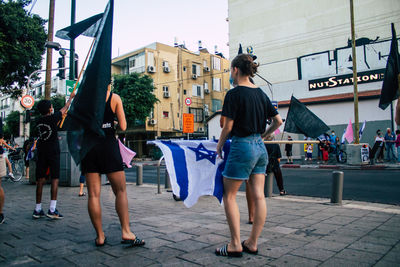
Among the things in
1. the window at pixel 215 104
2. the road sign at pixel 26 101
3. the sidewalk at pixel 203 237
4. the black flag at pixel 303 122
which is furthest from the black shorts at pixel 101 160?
the window at pixel 215 104

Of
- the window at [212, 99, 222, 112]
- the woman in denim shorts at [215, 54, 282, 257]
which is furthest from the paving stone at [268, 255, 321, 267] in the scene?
the window at [212, 99, 222, 112]

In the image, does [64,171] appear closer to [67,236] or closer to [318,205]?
[67,236]

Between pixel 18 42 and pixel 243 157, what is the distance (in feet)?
61.6

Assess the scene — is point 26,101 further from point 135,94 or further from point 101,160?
point 135,94

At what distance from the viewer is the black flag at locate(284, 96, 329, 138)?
488 cm

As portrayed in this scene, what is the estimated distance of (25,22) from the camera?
1742 centimetres

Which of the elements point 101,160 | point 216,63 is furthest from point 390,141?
point 216,63

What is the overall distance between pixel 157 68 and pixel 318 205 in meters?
35.5

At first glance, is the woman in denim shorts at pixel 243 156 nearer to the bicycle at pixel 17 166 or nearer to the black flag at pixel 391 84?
the black flag at pixel 391 84

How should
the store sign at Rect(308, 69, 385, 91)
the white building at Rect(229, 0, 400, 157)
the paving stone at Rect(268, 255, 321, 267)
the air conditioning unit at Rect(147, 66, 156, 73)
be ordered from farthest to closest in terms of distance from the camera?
the air conditioning unit at Rect(147, 66, 156, 73), the store sign at Rect(308, 69, 385, 91), the white building at Rect(229, 0, 400, 157), the paving stone at Rect(268, 255, 321, 267)

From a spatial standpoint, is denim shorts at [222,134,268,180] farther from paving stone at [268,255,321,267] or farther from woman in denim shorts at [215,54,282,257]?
paving stone at [268,255,321,267]

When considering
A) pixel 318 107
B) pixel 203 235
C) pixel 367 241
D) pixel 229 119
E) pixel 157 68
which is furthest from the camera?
pixel 157 68

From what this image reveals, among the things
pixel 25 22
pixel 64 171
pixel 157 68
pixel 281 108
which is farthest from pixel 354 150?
pixel 157 68

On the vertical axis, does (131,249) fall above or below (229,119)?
below
